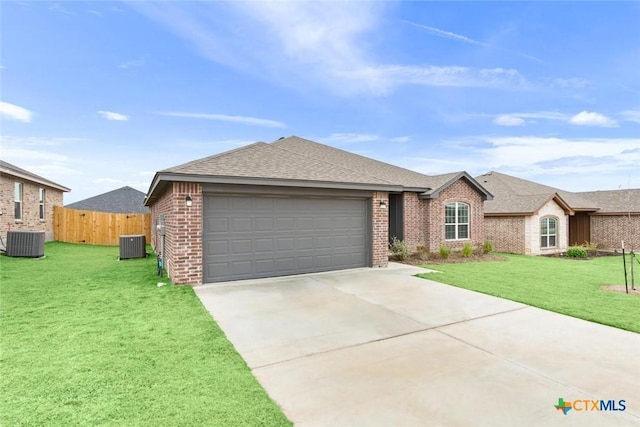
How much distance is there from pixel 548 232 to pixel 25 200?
27438 millimetres

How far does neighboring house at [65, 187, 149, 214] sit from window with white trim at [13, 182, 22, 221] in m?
11.7

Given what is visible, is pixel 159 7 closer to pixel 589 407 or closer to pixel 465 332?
pixel 465 332

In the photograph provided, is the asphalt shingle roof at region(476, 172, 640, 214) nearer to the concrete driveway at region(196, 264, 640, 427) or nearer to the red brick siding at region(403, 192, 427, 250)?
the red brick siding at region(403, 192, 427, 250)

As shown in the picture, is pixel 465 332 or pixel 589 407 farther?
pixel 465 332

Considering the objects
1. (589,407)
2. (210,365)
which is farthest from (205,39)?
(589,407)

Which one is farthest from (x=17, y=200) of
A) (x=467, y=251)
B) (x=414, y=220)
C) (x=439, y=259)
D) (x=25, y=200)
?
(x=467, y=251)

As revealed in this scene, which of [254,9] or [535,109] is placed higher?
[254,9]

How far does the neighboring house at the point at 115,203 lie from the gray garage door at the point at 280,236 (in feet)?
74.6

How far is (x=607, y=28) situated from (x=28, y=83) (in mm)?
23138

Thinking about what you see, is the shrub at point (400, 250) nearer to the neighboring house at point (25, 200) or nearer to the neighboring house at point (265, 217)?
the neighboring house at point (265, 217)

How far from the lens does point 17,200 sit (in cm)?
1561

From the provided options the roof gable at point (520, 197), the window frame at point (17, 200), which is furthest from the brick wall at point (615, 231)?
the window frame at point (17, 200)

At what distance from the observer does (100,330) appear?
490 cm

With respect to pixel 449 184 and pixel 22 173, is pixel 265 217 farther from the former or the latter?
pixel 22 173
